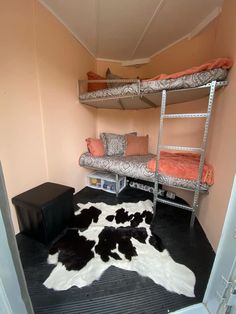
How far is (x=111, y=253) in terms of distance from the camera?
1446mm

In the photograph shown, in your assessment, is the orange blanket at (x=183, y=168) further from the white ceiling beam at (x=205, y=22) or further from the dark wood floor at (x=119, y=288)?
the white ceiling beam at (x=205, y=22)

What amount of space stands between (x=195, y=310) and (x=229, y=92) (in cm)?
175

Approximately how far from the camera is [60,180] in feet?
7.27

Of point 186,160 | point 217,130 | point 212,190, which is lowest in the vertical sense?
point 212,190

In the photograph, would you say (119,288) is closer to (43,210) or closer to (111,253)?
(111,253)

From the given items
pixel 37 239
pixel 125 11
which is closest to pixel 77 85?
pixel 125 11

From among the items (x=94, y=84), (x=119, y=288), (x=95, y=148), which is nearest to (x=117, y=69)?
(x=94, y=84)

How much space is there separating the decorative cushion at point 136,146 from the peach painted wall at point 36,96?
3.16 ft

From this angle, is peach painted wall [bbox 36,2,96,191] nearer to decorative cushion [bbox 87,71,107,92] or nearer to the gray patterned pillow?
decorative cushion [bbox 87,71,107,92]

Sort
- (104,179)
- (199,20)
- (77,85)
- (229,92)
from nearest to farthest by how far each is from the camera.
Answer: (229,92), (199,20), (77,85), (104,179)

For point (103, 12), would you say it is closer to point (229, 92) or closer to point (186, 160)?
point (229, 92)

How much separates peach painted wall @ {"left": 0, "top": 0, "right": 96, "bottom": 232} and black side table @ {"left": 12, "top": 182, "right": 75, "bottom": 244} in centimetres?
13

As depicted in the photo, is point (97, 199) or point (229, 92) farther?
point (97, 199)

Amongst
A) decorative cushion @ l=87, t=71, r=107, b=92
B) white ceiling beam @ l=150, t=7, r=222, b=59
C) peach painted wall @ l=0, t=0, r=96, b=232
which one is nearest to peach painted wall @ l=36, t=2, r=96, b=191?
peach painted wall @ l=0, t=0, r=96, b=232
